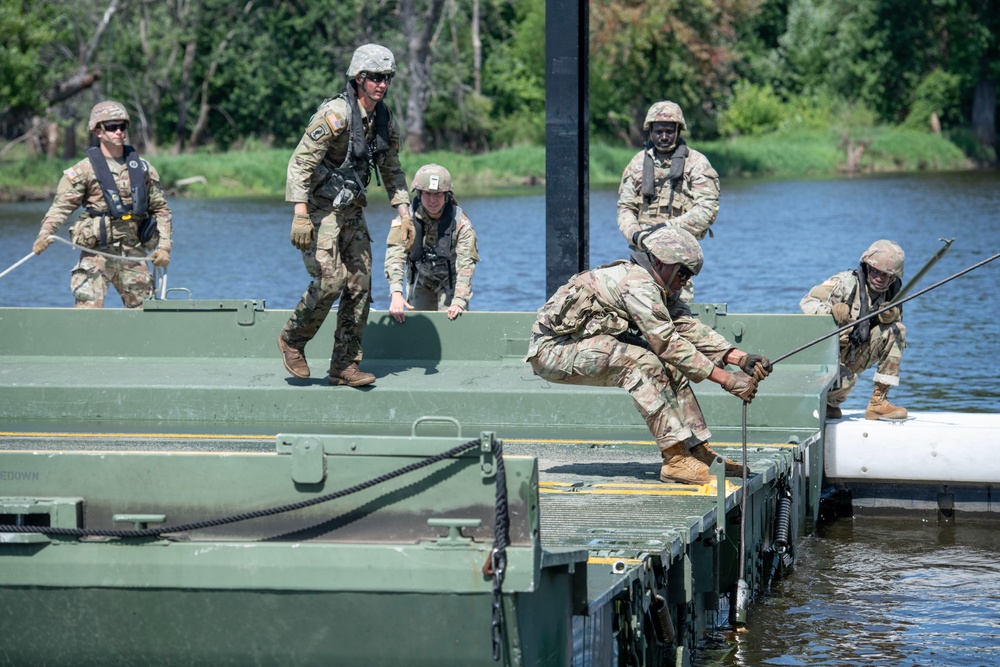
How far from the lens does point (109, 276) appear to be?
12062mm

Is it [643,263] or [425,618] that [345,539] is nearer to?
[425,618]

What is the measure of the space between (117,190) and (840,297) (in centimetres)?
→ 524

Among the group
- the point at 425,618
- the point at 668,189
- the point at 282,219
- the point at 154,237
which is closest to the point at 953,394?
the point at 668,189

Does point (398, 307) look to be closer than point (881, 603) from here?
No

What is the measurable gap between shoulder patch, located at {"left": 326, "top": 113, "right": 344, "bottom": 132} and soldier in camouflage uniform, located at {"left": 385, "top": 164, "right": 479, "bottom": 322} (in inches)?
51.8

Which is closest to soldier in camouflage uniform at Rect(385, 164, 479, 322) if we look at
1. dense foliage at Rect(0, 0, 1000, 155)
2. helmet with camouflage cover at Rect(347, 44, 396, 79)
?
helmet with camouflage cover at Rect(347, 44, 396, 79)

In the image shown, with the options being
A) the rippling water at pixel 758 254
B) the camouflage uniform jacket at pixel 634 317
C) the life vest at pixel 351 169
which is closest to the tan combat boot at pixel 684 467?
the camouflage uniform jacket at pixel 634 317

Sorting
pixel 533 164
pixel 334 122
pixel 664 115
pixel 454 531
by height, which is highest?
pixel 533 164

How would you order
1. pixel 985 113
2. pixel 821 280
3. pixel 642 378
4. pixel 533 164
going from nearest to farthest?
pixel 642 378, pixel 821 280, pixel 533 164, pixel 985 113

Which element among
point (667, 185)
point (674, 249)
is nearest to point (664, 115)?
point (667, 185)

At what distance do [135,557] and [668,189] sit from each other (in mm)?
6450

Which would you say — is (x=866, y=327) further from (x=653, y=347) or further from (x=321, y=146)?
(x=321, y=146)

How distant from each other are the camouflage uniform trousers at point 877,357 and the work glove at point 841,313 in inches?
4.1

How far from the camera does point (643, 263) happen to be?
7812 millimetres
